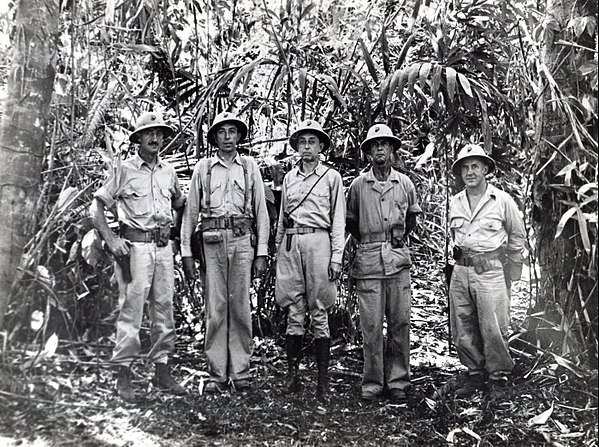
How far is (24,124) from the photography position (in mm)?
3393

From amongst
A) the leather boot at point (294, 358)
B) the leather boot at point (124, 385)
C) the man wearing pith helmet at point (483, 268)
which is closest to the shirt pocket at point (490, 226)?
the man wearing pith helmet at point (483, 268)

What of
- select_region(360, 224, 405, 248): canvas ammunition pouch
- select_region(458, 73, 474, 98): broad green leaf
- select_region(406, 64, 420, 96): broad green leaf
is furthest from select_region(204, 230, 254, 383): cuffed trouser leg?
select_region(458, 73, 474, 98): broad green leaf

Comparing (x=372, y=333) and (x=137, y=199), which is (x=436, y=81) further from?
(x=137, y=199)

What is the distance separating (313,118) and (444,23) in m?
1.26

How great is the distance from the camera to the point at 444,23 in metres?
4.34

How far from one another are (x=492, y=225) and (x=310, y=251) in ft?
4.22

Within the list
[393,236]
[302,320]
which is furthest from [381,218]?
[302,320]

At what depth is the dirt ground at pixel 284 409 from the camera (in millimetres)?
3086

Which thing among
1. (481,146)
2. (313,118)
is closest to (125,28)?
(313,118)

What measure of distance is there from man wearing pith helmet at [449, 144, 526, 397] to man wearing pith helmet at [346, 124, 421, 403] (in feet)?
1.26

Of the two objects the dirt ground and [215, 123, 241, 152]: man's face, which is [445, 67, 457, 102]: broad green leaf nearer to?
[215, 123, 241, 152]: man's face

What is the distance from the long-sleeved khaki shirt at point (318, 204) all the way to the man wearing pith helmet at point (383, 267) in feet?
0.68

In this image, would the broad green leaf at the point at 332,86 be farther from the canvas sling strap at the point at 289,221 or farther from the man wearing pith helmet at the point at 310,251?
the canvas sling strap at the point at 289,221

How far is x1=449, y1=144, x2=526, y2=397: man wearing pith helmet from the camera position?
3.99 metres
